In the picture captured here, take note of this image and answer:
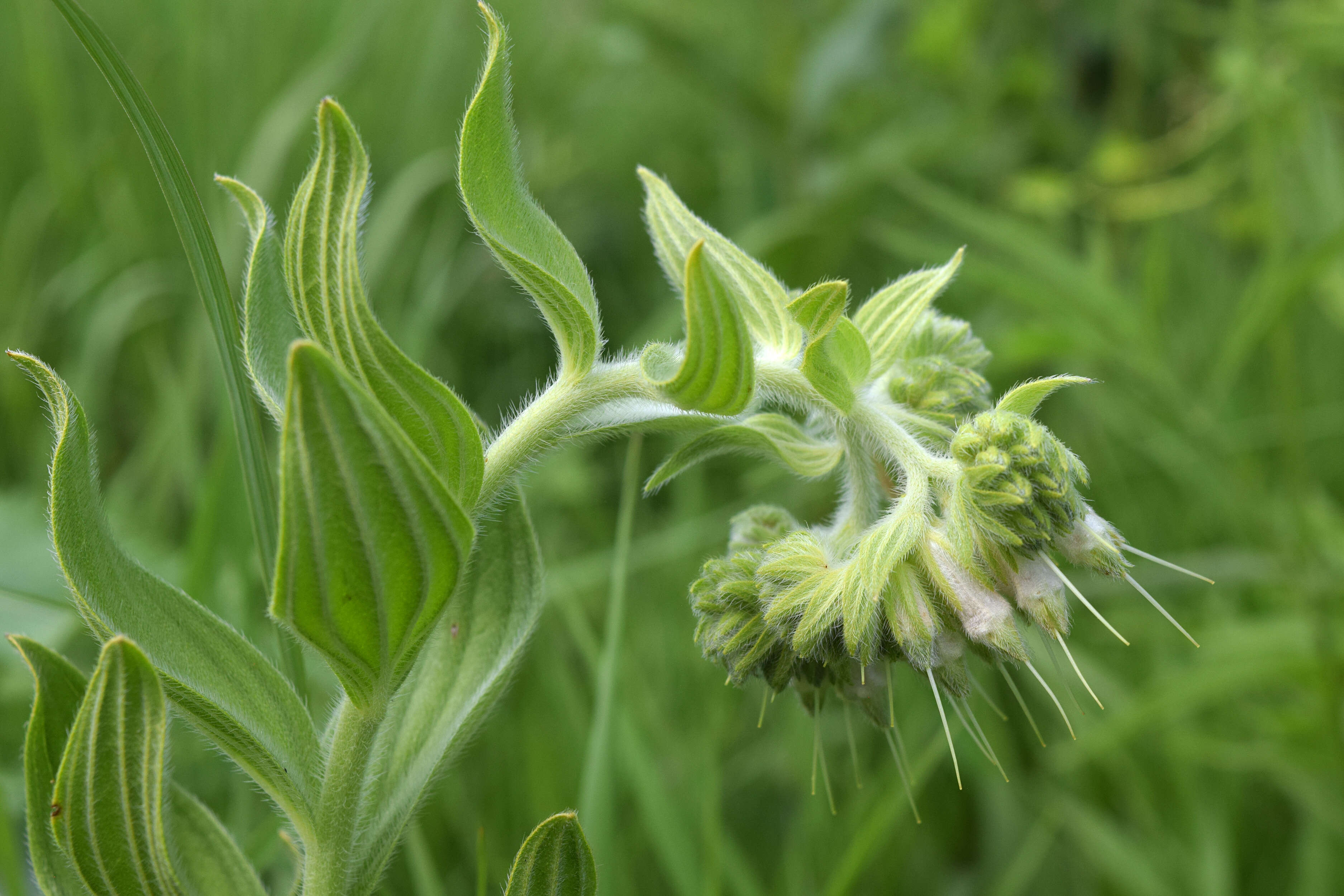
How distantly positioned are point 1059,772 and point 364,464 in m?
2.39

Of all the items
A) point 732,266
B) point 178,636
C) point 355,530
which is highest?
point 732,266

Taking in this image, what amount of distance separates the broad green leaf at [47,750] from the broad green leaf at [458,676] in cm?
32

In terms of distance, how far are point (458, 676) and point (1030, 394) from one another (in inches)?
31.2

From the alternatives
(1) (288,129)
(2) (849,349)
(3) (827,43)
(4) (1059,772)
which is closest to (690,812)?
(4) (1059,772)

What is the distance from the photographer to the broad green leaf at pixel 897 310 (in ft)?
4.22

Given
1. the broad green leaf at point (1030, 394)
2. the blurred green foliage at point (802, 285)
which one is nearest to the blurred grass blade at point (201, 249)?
the blurred green foliage at point (802, 285)

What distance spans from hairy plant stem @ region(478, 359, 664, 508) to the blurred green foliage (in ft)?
2.00

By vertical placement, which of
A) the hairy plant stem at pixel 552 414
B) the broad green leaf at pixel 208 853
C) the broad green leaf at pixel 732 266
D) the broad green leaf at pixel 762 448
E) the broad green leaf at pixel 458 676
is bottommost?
the broad green leaf at pixel 208 853

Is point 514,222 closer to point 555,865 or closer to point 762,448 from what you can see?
point 762,448

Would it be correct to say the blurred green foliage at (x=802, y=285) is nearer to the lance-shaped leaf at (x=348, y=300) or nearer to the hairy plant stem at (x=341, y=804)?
the hairy plant stem at (x=341, y=804)

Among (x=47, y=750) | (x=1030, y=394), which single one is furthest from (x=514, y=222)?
(x=47, y=750)

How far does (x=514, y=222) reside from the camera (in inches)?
43.8

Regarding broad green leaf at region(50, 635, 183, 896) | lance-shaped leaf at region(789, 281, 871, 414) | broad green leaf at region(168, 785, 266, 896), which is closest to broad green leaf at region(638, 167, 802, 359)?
lance-shaped leaf at region(789, 281, 871, 414)

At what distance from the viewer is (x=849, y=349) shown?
1.21 m
